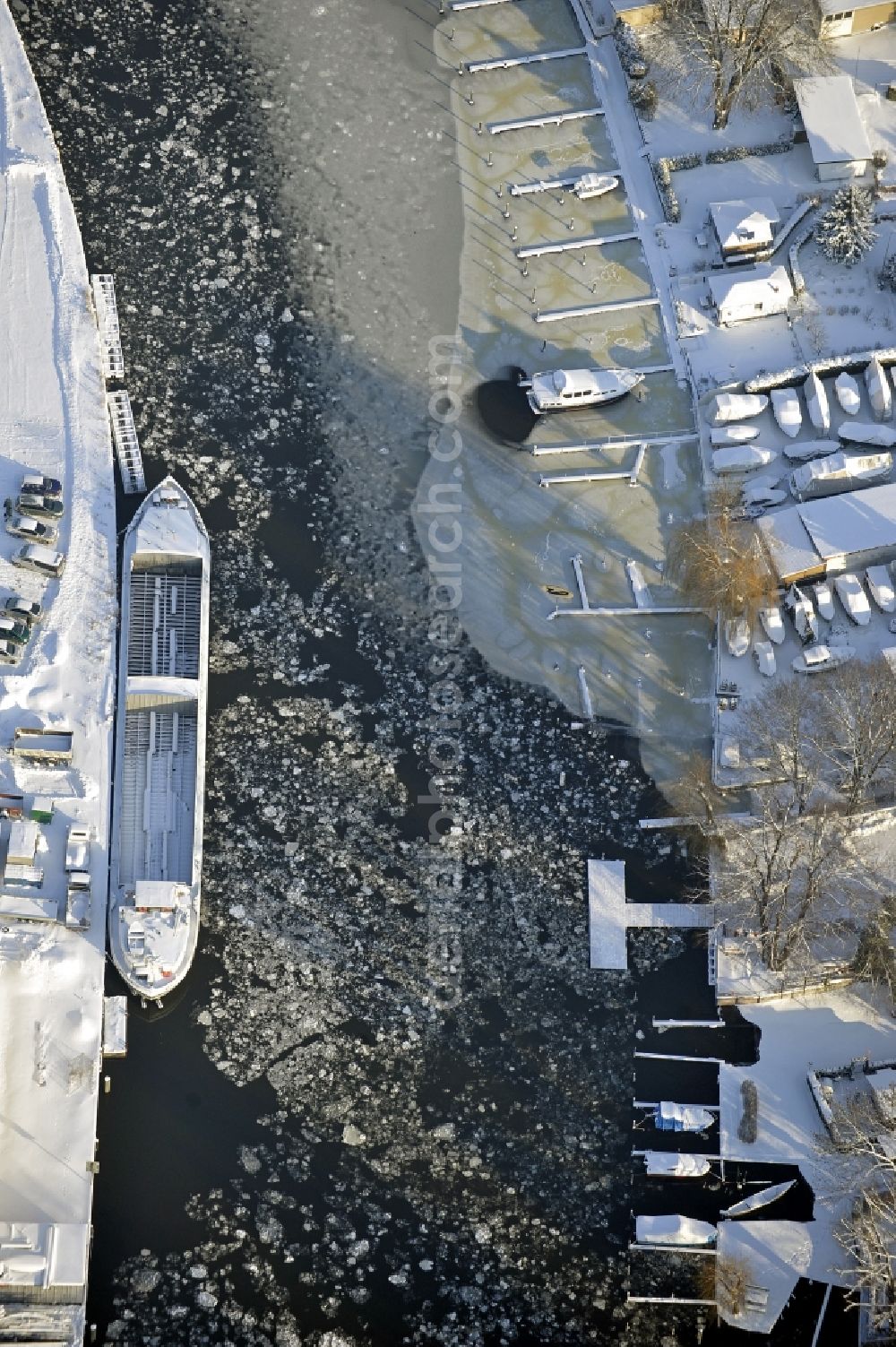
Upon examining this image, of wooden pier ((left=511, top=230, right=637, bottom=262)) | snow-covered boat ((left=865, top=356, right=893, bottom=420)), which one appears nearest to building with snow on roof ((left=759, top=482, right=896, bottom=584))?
snow-covered boat ((left=865, top=356, right=893, bottom=420))

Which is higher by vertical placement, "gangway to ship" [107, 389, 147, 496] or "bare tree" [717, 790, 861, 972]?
"gangway to ship" [107, 389, 147, 496]

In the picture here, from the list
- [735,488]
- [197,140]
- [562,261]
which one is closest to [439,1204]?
[735,488]

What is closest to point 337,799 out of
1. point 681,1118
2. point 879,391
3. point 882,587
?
point 681,1118

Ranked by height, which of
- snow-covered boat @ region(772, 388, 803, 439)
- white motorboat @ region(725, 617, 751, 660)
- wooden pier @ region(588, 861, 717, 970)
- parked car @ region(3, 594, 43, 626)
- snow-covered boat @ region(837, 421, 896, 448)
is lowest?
wooden pier @ region(588, 861, 717, 970)

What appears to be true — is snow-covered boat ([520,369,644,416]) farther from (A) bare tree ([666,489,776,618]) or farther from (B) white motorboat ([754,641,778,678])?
(B) white motorboat ([754,641,778,678])

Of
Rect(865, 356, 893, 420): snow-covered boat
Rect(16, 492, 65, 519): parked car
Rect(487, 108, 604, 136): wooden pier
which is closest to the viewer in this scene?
Rect(16, 492, 65, 519): parked car

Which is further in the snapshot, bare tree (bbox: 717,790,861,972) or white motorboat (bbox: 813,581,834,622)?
white motorboat (bbox: 813,581,834,622)
